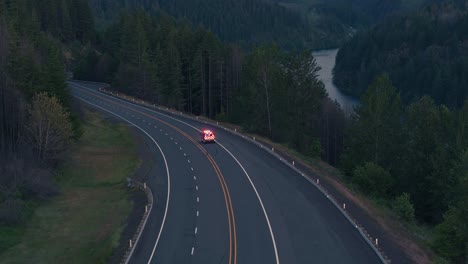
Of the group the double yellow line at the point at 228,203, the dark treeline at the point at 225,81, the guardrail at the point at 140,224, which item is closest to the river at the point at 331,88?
the dark treeline at the point at 225,81

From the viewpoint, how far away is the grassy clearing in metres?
28.9

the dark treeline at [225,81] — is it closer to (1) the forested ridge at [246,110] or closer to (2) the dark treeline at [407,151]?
(1) the forested ridge at [246,110]

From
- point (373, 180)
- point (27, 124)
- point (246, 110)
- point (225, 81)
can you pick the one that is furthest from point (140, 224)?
point (225, 81)

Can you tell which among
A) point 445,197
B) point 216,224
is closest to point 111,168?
point 216,224

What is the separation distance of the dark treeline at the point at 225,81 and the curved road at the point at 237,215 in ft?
36.8

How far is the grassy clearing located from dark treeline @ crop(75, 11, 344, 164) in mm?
16593

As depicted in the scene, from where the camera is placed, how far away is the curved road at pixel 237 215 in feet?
88.7

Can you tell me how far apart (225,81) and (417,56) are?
81.5 metres

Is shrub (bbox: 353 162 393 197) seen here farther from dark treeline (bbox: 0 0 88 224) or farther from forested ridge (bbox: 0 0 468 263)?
dark treeline (bbox: 0 0 88 224)

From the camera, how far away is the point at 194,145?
5297cm

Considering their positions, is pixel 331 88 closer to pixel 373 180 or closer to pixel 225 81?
pixel 225 81

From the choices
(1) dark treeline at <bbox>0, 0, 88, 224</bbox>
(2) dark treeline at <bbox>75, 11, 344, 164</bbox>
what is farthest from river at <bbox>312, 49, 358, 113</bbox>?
(1) dark treeline at <bbox>0, 0, 88, 224</bbox>

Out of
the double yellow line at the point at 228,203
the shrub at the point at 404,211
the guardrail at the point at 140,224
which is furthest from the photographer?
the shrub at the point at 404,211

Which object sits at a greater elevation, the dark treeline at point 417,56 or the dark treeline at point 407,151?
the dark treeline at point 417,56
